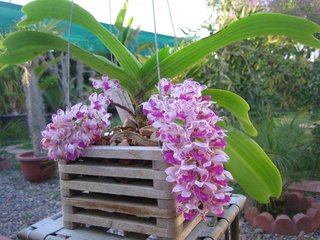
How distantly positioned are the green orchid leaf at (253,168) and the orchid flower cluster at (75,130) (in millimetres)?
294

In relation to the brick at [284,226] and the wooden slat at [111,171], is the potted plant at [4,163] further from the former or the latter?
the wooden slat at [111,171]


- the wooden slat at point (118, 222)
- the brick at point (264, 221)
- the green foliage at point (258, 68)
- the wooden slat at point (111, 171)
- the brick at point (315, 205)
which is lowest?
the brick at point (264, 221)

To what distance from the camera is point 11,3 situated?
3.91 meters

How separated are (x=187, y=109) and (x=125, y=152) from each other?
163 mm

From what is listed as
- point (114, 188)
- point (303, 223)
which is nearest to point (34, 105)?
point (303, 223)

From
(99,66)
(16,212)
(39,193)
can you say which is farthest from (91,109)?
(39,193)

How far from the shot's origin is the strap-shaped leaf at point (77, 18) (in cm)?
75

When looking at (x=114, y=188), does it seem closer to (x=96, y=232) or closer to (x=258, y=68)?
(x=96, y=232)

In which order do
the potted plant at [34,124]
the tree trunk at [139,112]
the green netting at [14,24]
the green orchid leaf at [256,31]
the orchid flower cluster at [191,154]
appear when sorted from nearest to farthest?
1. the orchid flower cluster at [191,154]
2. the green orchid leaf at [256,31]
3. the tree trunk at [139,112]
4. the potted plant at [34,124]
5. the green netting at [14,24]

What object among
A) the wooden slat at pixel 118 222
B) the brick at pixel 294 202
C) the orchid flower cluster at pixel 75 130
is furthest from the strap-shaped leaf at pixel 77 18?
the brick at pixel 294 202

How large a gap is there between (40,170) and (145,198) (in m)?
2.54

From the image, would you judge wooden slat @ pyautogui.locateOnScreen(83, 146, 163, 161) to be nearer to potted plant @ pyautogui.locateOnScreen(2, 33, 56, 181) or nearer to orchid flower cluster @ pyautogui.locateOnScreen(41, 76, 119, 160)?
orchid flower cluster @ pyautogui.locateOnScreen(41, 76, 119, 160)

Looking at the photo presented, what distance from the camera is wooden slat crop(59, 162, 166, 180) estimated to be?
642 millimetres

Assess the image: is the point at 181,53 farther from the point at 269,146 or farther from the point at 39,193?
the point at 39,193
